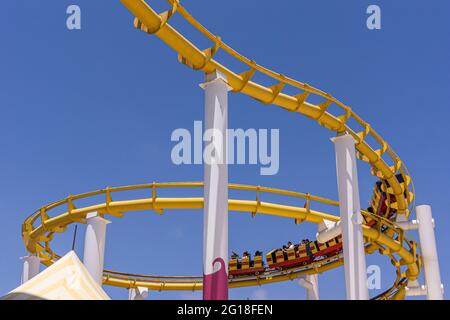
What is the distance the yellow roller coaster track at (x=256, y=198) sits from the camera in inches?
391

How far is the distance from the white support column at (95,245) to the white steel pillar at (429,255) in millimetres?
9297

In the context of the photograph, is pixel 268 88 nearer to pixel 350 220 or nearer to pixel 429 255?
pixel 350 220

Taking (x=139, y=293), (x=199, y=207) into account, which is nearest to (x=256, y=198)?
(x=199, y=207)

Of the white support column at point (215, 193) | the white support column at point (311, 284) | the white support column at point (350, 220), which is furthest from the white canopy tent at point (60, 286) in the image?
the white support column at point (311, 284)

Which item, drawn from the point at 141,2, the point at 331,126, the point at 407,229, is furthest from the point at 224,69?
the point at 407,229

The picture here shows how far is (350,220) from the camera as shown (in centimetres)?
1223

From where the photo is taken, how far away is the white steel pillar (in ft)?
50.6

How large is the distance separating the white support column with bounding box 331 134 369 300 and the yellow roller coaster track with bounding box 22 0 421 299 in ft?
2.05

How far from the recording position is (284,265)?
66.4 feet

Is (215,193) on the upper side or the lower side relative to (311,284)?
upper

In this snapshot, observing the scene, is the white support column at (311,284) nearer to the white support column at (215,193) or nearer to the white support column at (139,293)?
the white support column at (139,293)

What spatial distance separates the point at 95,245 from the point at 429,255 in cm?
966
